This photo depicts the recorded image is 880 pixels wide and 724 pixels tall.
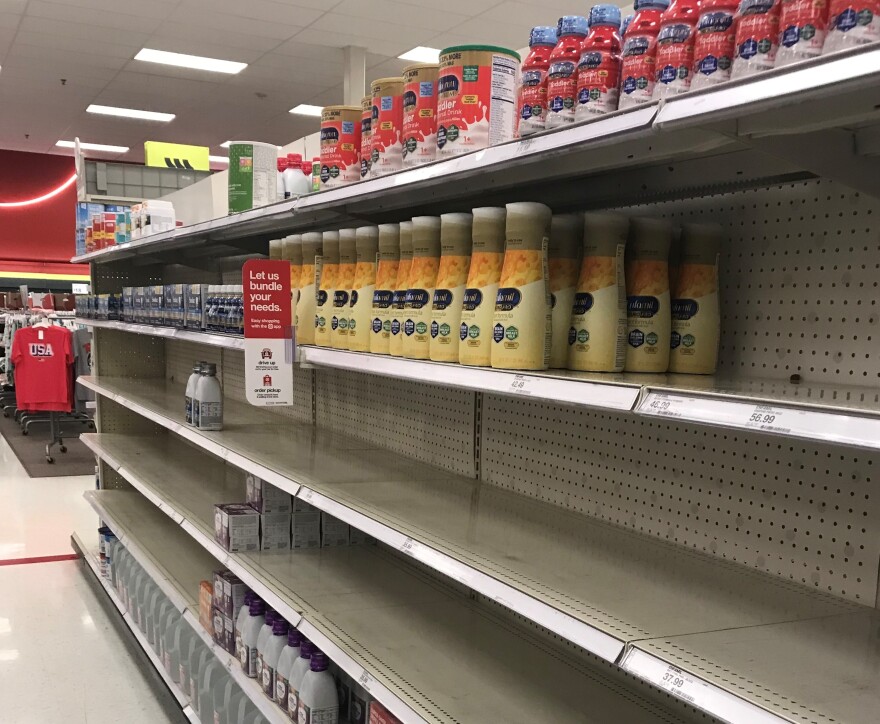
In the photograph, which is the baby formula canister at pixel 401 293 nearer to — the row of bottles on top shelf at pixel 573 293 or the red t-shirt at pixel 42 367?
the row of bottles on top shelf at pixel 573 293

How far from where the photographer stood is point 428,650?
186 cm

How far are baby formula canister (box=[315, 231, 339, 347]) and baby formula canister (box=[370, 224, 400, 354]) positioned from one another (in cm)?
25

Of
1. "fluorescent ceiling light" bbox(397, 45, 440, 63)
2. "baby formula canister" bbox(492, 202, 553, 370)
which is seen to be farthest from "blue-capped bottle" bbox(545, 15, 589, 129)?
"fluorescent ceiling light" bbox(397, 45, 440, 63)

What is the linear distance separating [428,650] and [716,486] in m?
0.77

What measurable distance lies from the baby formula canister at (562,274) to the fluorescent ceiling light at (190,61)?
7.92 m

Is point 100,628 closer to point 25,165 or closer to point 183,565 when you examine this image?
point 183,565

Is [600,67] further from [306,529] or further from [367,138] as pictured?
[306,529]

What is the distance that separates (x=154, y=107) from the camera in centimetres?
1068

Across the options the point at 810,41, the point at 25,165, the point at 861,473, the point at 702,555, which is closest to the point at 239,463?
the point at 702,555

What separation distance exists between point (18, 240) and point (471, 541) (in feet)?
52.5

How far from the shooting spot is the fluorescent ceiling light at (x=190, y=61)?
8.35m

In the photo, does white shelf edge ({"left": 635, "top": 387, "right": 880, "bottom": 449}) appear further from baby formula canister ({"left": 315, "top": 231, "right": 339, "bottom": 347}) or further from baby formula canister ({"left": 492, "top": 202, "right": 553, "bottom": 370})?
baby formula canister ({"left": 315, "top": 231, "right": 339, "bottom": 347})

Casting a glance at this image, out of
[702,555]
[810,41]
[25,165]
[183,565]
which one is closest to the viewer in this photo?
[810,41]

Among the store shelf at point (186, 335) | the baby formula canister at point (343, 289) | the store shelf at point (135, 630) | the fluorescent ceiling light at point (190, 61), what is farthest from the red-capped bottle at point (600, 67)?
the fluorescent ceiling light at point (190, 61)
